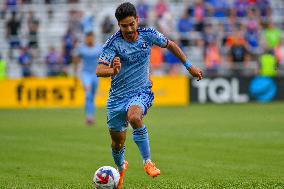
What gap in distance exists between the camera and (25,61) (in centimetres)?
3052

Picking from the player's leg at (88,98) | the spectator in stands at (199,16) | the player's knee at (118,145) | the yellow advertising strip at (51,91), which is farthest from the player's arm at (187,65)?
the spectator in stands at (199,16)

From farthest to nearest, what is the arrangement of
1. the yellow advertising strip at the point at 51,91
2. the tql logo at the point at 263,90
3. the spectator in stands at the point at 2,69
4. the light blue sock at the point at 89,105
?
1. the spectator in stands at the point at 2,69
2. the tql logo at the point at 263,90
3. the yellow advertising strip at the point at 51,91
4. the light blue sock at the point at 89,105

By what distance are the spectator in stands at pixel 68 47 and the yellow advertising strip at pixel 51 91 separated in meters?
1.67

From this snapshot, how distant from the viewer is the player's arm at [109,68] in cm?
949

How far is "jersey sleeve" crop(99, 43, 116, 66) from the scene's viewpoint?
986cm

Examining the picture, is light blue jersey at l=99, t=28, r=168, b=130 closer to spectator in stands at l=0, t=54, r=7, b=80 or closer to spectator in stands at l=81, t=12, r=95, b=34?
spectator in stands at l=81, t=12, r=95, b=34

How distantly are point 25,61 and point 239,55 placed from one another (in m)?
8.41

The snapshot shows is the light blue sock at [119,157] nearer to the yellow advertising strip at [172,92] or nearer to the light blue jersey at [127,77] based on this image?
the light blue jersey at [127,77]

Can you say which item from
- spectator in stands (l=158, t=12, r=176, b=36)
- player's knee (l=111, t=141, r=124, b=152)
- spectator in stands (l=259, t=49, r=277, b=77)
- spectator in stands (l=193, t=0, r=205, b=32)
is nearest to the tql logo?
spectator in stands (l=259, t=49, r=277, b=77)

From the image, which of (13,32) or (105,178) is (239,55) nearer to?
(13,32)

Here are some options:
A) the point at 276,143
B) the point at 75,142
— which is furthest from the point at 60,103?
the point at 276,143

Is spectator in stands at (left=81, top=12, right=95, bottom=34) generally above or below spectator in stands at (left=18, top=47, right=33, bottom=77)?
above

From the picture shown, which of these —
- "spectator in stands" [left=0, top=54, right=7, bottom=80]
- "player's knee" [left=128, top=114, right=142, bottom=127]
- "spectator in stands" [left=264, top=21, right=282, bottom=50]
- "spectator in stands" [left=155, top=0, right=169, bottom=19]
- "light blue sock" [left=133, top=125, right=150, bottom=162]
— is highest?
"spectator in stands" [left=155, top=0, right=169, bottom=19]

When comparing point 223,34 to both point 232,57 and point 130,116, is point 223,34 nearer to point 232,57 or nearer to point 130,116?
point 232,57
